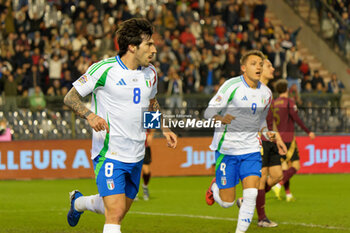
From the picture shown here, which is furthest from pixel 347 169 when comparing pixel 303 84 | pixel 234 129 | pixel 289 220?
pixel 234 129

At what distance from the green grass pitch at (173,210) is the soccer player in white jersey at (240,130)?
42.5 inches

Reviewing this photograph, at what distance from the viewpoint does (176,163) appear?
20.2 metres

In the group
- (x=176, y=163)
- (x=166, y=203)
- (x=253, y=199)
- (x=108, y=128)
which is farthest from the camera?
(x=176, y=163)

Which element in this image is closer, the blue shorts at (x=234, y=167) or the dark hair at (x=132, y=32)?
the dark hair at (x=132, y=32)

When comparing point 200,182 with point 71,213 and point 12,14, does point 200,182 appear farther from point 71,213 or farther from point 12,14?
point 71,213

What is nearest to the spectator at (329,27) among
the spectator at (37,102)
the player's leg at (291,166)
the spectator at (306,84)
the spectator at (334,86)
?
the spectator at (334,86)

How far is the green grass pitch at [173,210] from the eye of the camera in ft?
35.1

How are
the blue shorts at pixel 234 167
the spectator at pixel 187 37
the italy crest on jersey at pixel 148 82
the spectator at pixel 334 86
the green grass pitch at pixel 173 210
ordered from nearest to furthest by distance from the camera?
the italy crest on jersey at pixel 148 82, the blue shorts at pixel 234 167, the green grass pitch at pixel 173 210, the spectator at pixel 187 37, the spectator at pixel 334 86

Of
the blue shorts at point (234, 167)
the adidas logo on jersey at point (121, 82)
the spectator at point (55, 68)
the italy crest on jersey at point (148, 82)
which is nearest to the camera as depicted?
the adidas logo on jersey at point (121, 82)

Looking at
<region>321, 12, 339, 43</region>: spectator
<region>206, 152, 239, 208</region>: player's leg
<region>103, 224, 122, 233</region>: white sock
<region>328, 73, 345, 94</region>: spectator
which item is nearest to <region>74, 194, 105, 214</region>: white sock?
<region>103, 224, 122, 233</region>: white sock

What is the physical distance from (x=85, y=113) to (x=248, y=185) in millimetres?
2931

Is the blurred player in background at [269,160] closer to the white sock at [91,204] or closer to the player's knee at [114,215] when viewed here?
the white sock at [91,204]

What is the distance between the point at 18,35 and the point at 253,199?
51.0ft

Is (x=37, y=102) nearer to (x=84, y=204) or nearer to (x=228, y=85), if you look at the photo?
(x=228, y=85)
